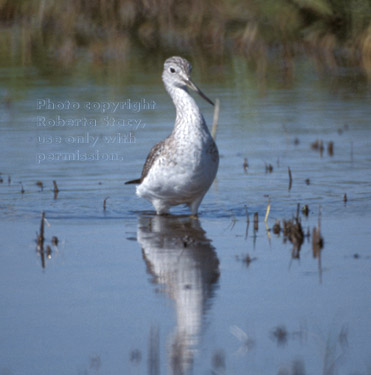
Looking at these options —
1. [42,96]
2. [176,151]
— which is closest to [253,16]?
[42,96]

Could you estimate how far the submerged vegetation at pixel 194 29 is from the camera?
21125 millimetres

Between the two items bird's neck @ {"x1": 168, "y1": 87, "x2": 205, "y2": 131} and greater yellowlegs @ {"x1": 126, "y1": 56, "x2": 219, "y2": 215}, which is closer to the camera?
greater yellowlegs @ {"x1": 126, "y1": 56, "x2": 219, "y2": 215}

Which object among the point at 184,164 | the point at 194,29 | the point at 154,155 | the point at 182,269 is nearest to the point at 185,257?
the point at 182,269

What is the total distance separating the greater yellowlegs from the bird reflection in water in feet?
0.79

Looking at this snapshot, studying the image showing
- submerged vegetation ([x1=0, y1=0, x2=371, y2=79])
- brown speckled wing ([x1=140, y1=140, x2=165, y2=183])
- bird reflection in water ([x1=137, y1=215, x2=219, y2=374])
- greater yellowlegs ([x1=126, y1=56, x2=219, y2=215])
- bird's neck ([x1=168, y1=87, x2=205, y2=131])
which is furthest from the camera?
submerged vegetation ([x1=0, y1=0, x2=371, y2=79])

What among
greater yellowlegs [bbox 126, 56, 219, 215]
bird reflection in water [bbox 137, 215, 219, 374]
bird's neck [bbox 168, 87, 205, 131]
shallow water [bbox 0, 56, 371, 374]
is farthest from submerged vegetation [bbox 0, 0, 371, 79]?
bird reflection in water [bbox 137, 215, 219, 374]

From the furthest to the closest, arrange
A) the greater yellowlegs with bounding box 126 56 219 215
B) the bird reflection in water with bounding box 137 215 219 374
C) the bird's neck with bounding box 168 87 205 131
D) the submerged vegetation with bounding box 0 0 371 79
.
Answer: the submerged vegetation with bounding box 0 0 371 79
the bird's neck with bounding box 168 87 205 131
the greater yellowlegs with bounding box 126 56 219 215
the bird reflection in water with bounding box 137 215 219 374

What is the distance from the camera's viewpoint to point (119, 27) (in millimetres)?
25969

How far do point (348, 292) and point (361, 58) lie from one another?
1531 cm

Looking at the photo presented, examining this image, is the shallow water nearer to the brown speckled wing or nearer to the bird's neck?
the brown speckled wing

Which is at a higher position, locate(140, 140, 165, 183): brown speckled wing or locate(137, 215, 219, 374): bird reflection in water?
locate(140, 140, 165, 183): brown speckled wing

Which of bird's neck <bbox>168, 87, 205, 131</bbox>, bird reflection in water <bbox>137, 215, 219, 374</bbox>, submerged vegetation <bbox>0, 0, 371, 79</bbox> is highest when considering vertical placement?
submerged vegetation <bbox>0, 0, 371, 79</bbox>

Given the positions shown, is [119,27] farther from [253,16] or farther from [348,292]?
[348,292]

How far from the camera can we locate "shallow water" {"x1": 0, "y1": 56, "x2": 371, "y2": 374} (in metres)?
4.91
